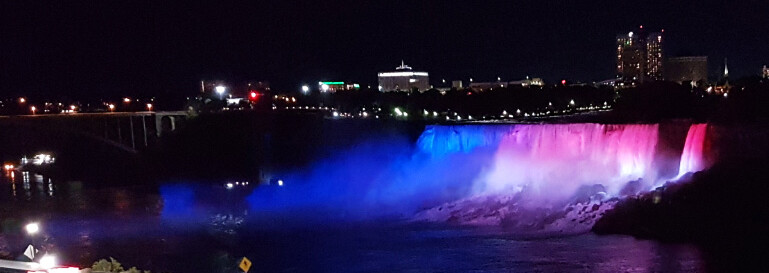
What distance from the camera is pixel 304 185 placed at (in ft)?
123

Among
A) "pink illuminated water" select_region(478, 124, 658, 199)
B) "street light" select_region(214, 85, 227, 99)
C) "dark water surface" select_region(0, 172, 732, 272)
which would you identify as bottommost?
"dark water surface" select_region(0, 172, 732, 272)

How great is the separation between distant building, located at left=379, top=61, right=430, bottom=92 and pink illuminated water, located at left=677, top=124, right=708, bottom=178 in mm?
107994

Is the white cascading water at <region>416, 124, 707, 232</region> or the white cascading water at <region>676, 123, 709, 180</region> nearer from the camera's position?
the white cascading water at <region>416, 124, 707, 232</region>

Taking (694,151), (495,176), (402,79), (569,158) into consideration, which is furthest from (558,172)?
(402,79)

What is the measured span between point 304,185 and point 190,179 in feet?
29.2

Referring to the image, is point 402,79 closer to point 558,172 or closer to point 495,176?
point 495,176

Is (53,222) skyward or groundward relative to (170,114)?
groundward

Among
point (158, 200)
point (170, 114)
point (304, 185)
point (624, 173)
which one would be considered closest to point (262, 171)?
point (304, 185)

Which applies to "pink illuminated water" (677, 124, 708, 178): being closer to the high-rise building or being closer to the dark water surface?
the dark water surface

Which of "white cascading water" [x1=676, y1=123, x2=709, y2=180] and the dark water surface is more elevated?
"white cascading water" [x1=676, y1=123, x2=709, y2=180]

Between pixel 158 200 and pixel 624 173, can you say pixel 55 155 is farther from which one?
pixel 624 173

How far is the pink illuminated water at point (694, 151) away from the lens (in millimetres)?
25188

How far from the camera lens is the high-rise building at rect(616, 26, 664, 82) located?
14212 centimetres

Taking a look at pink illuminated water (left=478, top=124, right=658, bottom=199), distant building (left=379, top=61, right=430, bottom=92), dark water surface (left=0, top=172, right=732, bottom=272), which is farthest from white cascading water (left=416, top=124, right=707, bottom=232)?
distant building (left=379, top=61, right=430, bottom=92)
